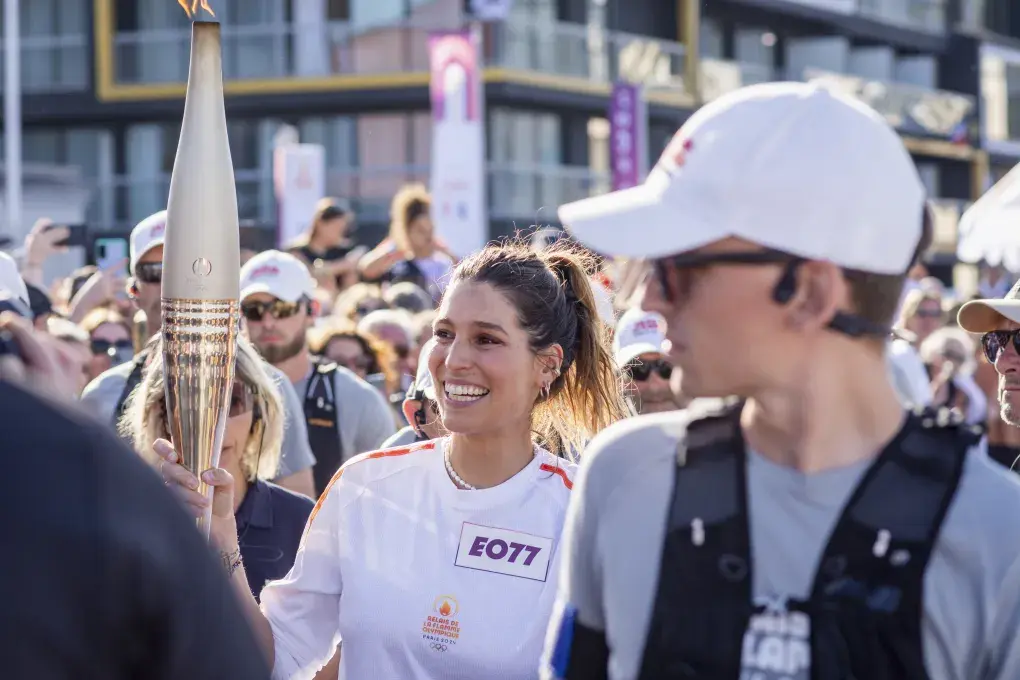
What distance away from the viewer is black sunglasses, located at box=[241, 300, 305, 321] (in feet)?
23.5

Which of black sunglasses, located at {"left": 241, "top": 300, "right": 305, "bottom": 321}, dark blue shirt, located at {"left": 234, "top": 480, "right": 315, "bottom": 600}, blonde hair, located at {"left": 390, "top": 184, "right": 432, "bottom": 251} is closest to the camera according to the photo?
dark blue shirt, located at {"left": 234, "top": 480, "right": 315, "bottom": 600}

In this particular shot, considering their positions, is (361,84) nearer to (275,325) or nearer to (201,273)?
(275,325)

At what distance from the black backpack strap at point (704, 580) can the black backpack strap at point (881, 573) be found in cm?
11

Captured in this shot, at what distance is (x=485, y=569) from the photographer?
369 centimetres

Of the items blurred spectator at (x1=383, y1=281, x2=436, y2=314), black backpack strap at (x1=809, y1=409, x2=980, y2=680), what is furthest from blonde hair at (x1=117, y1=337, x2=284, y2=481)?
blurred spectator at (x1=383, y1=281, x2=436, y2=314)

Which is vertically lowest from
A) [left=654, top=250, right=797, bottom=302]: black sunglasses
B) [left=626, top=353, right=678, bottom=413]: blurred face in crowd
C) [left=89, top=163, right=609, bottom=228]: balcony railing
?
[left=626, top=353, right=678, bottom=413]: blurred face in crowd

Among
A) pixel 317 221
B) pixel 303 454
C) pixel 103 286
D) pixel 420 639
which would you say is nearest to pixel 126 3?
pixel 317 221

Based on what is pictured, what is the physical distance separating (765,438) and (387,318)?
685cm

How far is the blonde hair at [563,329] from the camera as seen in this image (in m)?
4.09

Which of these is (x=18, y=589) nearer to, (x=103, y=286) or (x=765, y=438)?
(x=765, y=438)

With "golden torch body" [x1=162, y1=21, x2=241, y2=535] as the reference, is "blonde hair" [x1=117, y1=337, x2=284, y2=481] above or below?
below

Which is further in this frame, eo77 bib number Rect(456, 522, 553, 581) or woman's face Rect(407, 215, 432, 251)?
woman's face Rect(407, 215, 432, 251)

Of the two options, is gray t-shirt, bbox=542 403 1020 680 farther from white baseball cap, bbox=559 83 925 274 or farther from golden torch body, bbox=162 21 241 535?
golden torch body, bbox=162 21 241 535

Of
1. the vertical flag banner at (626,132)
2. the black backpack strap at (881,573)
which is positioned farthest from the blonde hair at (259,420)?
the vertical flag banner at (626,132)
